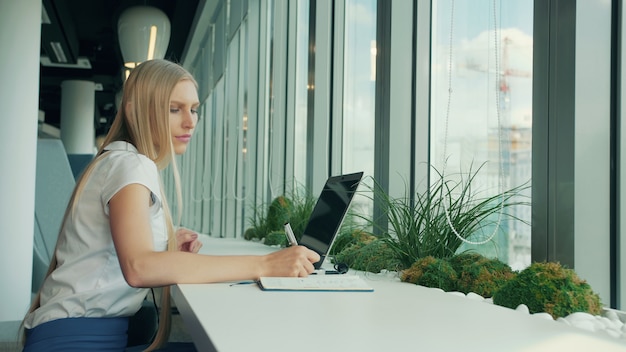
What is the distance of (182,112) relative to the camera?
1.88 meters

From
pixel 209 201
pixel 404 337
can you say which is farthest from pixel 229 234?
pixel 404 337

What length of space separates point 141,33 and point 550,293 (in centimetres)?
493

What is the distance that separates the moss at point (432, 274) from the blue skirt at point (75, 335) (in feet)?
2.73

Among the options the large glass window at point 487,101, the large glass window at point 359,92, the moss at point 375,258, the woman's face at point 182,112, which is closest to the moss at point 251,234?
the large glass window at point 359,92

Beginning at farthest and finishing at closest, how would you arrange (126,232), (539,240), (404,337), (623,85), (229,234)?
(229,234), (539,240), (623,85), (126,232), (404,337)

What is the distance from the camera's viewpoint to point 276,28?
518 centimetres

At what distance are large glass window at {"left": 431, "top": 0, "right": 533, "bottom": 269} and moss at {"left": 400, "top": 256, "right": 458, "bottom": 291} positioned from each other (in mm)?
254

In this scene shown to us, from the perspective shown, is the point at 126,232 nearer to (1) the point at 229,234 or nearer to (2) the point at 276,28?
(2) the point at 276,28

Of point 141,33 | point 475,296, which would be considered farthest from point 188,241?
point 141,33

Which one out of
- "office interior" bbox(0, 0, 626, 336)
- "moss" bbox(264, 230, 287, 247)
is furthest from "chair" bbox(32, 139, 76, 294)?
"moss" bbox(264, 230, 287, 247)

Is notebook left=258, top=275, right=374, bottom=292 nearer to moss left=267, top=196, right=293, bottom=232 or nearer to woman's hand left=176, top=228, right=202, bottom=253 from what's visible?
woman's hand left=176, top=228, right=202, bottom=253

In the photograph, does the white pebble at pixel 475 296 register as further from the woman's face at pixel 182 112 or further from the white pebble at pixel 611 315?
the woman's face at pixel 182 112

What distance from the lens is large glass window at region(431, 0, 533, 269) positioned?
6.89 feet

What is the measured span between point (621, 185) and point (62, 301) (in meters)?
1.43
